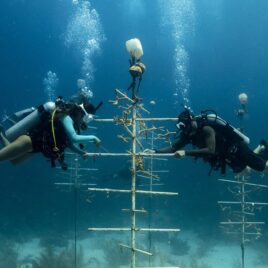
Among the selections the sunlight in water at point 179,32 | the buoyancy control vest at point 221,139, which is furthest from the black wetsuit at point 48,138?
the sunlight in water at point 179,32

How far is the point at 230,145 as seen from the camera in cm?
857

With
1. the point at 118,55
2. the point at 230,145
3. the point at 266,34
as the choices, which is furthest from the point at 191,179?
the point at 266,34

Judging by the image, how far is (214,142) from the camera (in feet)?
24.7

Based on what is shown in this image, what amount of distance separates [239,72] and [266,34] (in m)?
11.0

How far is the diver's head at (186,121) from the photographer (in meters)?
7.77

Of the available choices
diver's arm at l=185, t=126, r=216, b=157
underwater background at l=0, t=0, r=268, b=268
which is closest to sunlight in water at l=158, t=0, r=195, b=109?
underwater background at l=0, t=0, r=268, b=268

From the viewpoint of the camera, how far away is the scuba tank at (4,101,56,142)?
7.46m

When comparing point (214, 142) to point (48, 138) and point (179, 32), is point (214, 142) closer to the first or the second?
point (48, 138)

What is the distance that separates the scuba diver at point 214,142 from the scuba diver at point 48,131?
1641 mm

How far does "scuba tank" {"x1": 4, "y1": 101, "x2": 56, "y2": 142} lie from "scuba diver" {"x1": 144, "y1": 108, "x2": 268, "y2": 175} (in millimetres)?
2167

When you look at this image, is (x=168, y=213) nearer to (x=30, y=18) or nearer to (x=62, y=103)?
(x=62, y=103)

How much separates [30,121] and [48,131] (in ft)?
1.38

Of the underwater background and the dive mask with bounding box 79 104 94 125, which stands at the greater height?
the underwater background

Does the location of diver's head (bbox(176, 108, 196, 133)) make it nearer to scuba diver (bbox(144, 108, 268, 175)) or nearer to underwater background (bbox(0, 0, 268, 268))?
scuba diver (bbox(144, 108, 268, 175))
